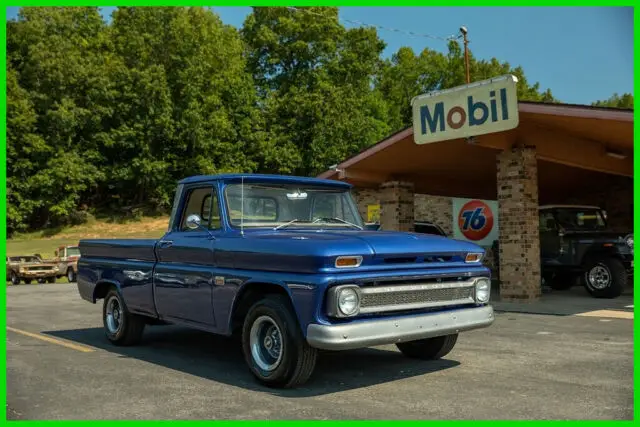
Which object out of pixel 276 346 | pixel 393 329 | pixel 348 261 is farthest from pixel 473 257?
pixel 276 346

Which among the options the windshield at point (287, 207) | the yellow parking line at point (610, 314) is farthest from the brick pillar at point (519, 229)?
the windshield at point (287, 207)

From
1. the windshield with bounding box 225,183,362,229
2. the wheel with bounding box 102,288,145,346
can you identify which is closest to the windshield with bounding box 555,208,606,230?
the windshield with bounding box 225,183,362,229

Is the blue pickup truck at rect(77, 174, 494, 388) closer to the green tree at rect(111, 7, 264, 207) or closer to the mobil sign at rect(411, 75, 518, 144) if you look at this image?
the mobil sign at rect(411, 75, 518, 144)

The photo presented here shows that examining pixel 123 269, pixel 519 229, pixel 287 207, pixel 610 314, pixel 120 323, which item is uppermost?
pixel 287 207

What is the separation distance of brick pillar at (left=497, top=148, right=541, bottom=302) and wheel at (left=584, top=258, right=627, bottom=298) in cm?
145

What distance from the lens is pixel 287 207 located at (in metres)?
6.95

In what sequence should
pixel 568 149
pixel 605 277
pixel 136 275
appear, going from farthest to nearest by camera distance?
pixel 568 149 → pixel 605 277 → pixel 136 275

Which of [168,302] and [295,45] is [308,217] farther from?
[295,45]

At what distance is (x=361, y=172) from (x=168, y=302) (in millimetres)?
10217

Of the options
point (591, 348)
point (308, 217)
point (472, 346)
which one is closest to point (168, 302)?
point (308, 217)

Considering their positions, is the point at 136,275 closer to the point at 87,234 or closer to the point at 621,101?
the point at 87,234

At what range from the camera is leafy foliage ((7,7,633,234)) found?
46312 millimetres

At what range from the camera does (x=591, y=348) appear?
7.68 metres

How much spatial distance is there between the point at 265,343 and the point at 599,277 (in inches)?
386
